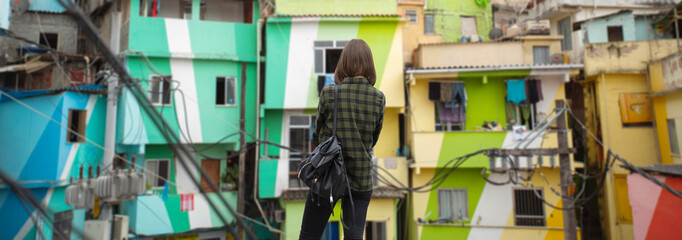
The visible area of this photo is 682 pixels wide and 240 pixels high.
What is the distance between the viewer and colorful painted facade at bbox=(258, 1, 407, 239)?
45.8ft

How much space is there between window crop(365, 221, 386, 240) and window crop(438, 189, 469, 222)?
2.36 m

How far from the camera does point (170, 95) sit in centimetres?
1416

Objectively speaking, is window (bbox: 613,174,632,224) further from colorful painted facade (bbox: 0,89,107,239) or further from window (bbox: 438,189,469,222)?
colorful painted facade (bbox: 0,89,107,239)

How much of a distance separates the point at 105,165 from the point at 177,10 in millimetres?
6441

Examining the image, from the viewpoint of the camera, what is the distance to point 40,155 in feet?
42.0

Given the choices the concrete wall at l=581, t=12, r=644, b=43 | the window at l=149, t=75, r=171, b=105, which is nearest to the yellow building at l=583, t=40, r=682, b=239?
the concrete wall at l=581, t=12, r=644, b=43

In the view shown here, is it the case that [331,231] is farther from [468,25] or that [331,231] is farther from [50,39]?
[468,25]

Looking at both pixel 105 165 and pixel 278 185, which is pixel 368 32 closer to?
pixel 278 185

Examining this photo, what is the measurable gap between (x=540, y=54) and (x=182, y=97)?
15.7m

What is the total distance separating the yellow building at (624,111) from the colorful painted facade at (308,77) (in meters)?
8.52

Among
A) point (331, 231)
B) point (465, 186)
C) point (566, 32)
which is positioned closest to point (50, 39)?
point (331, 231)

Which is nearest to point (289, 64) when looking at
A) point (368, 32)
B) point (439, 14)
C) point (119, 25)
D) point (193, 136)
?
point (368, 32)

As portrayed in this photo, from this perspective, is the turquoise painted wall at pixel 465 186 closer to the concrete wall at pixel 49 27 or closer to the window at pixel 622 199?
the window at pixel 622 199

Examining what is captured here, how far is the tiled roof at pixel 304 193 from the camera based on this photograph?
13570 millimetres
